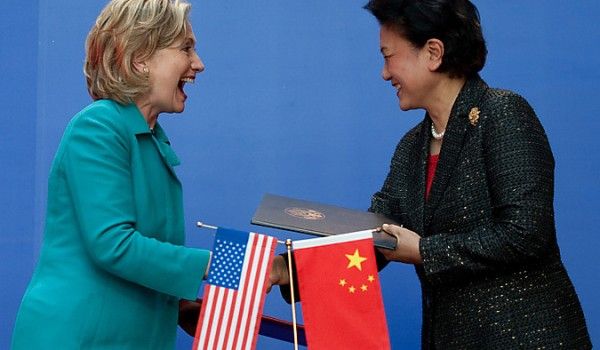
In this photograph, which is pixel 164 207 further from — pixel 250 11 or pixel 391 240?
pixel 250 11

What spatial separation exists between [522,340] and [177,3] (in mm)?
1099

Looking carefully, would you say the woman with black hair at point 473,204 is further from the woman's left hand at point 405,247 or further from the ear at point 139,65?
the ear at point 139,65

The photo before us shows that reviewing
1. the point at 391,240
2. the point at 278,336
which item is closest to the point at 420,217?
the point at 391,240

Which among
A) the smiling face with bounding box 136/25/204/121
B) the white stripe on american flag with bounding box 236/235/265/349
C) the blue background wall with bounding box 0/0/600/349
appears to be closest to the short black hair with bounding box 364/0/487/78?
the smiling face with bounding box 136/25/204/121

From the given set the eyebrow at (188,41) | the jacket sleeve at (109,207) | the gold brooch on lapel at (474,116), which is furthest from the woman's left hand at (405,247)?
the eyebrow at (188,41)

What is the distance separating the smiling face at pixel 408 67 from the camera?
8.00ft

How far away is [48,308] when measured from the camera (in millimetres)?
2137

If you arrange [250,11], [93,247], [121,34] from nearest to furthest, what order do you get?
[93,247]
[121,34]
[250,11]

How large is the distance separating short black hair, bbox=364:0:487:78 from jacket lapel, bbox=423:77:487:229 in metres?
0.07

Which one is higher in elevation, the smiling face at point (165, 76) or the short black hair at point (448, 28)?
the short black hair at point (448, 28)

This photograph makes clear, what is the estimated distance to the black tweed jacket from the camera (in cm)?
218

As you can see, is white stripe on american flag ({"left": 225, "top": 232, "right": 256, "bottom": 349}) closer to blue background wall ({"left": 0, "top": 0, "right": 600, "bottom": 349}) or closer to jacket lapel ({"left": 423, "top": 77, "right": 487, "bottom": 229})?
jacket lapel ({"left": 423, "top": 77, "right": 487, "bottom": 229})

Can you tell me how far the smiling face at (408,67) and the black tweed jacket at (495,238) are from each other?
0.12m

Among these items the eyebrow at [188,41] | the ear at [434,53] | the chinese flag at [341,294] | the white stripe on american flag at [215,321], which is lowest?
the white stripe on american flag at [215,321]
